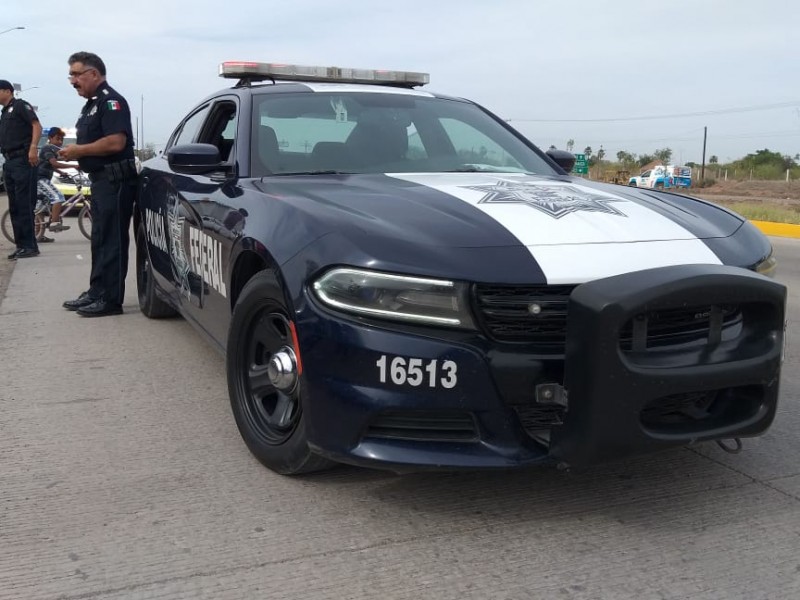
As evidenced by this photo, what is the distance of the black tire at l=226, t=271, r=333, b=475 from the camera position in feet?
9.63

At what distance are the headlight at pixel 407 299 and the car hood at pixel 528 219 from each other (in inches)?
5.5

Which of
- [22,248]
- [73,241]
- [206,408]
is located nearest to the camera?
[206,408]

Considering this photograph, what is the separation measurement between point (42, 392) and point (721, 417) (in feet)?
11.0

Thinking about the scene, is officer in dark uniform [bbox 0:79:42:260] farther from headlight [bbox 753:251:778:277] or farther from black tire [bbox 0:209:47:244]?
headlight [bbox 753:251:778:277]

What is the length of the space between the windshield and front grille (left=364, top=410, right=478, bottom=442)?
4.93 feet

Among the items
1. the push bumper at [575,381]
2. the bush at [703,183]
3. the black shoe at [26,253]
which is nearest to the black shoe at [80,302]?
the black shoe at [26,253]

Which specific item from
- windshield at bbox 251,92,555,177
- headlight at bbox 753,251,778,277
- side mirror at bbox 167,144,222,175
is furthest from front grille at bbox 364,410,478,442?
side mirror at bbox 167,144,222,175

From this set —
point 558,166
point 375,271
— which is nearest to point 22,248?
point 558,166

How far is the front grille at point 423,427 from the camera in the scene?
2555 millimetres

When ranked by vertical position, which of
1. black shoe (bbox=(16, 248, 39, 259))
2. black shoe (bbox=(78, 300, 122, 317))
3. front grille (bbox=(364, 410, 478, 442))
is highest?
front grille (bbox=(364, 410, 478, 442))

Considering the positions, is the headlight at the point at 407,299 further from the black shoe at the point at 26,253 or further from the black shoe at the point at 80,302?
the black shoe at the point at 26,253

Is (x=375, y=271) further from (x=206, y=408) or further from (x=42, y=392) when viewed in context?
(x=42, y=392)

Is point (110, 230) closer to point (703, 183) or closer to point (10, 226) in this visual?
point (10, 226)

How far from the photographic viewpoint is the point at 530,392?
2.52 m
